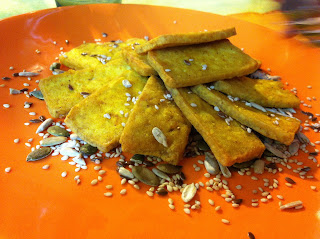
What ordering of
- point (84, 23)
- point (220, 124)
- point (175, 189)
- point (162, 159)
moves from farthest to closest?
point (84, 23)
point (220, 124)
point (162, 159)
point (175, 189)

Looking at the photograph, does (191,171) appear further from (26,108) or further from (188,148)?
(26,108)

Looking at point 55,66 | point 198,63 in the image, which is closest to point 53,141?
point 55,66

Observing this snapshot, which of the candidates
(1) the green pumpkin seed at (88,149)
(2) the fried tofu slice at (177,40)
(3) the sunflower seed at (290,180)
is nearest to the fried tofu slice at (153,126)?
(1) the green pumpkin seed at (88,149)

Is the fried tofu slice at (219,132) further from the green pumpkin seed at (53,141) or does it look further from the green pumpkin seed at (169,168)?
the green pumpkin seed at (53,141)

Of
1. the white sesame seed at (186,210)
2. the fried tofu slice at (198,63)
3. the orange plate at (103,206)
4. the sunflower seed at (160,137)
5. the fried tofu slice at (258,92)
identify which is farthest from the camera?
the fried tofu slice at (258,92)

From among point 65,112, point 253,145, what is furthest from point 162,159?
point 65,112

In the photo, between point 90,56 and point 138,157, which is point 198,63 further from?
point 90,56
